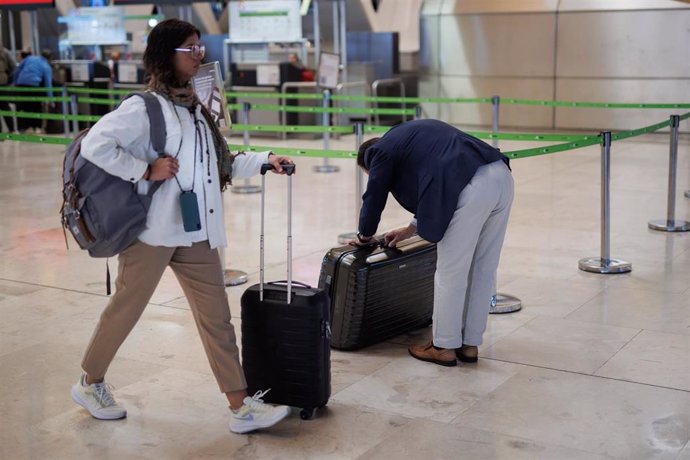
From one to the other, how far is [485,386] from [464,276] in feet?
1.79

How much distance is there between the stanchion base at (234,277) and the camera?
22.2ft

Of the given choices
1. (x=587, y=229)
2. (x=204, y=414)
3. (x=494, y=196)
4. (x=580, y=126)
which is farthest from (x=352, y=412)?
(x=580, y=126)

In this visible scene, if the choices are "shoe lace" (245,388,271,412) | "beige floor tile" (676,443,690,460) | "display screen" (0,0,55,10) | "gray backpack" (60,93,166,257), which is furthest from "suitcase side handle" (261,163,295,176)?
"display screen" (0,0,55,10)

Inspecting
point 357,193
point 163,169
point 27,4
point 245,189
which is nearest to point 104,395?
point 163,169

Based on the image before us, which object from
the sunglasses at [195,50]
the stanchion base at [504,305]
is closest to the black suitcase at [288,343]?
the sunglasses at [195,50]

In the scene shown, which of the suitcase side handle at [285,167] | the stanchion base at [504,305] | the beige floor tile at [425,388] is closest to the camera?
the suitcase side handle at [285,167]

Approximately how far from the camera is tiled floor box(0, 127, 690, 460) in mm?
4027

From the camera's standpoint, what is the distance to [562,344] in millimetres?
5363

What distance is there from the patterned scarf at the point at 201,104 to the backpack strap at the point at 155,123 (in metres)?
0.07

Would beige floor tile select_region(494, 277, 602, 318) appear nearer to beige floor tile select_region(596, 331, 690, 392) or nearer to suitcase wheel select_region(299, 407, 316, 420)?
beige floor tile select_region(596, 331, 690, 392)

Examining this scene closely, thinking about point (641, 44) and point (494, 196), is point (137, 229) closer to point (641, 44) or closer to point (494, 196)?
point (494, 196)

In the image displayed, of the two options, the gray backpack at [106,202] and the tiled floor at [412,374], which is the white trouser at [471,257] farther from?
the gray backpack at [106,202]

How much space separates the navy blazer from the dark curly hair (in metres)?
1.20

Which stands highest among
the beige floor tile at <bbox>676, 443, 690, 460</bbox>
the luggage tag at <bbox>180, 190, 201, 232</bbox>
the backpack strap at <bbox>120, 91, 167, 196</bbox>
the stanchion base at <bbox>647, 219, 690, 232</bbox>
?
the backpack strap at <bbox>120, 91, 167, 196</bbox>
